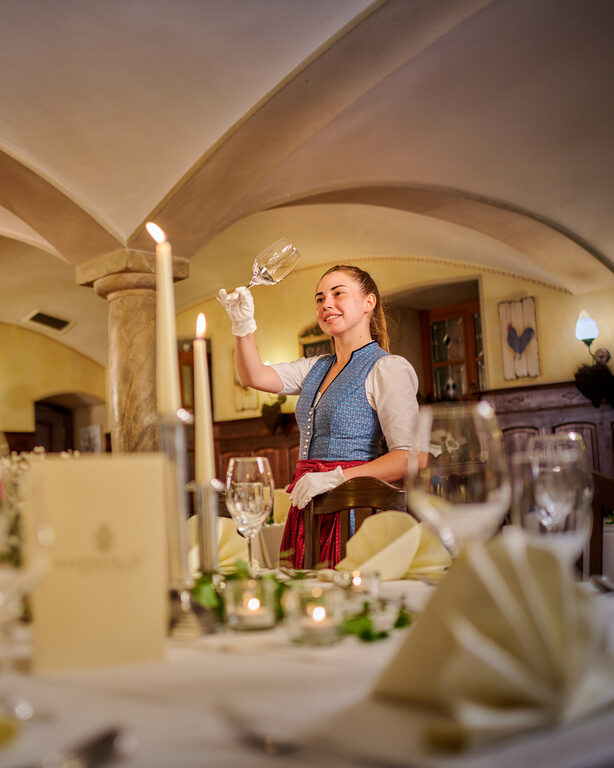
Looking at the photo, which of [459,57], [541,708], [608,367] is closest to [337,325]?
[541,708]

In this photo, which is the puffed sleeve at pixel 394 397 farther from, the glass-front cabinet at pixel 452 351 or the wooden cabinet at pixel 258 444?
the wooden cabinet at pixel 258 444

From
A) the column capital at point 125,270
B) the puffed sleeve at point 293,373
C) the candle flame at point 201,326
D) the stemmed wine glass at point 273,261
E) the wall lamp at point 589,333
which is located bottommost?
the candle flame at point 201,326

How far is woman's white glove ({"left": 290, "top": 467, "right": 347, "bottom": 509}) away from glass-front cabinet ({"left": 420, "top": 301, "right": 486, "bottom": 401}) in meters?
7.45

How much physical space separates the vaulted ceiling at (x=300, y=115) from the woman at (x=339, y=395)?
233 cm

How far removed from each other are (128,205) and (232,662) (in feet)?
17.4

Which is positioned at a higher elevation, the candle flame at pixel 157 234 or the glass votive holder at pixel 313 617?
the candle flame at pixel 157 234

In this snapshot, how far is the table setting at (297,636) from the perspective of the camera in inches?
22.8

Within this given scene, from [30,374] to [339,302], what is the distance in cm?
1019

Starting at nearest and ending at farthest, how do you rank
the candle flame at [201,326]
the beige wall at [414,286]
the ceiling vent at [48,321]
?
the candle flame at [201,326] < the beige wall at [414,286] < the ceiling vent at [48,321]

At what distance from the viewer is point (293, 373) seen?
293 centimetres

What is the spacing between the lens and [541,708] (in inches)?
23.8

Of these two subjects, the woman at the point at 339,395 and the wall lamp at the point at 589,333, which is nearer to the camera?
the woman at the point at 339,395

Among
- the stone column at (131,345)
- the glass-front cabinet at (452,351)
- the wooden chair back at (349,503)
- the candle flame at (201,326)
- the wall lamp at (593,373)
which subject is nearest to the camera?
the candle flame at (201,326)

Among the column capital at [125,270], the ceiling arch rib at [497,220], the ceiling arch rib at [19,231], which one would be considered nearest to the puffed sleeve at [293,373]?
the column capital at [125,270]
